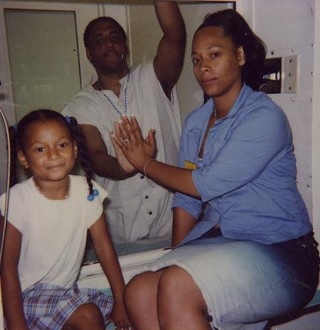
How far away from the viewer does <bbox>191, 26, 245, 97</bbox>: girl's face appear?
1.08 m

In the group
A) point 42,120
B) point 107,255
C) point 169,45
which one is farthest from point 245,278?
point 169,45

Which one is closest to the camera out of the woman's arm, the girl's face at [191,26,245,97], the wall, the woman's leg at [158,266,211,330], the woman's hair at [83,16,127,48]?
the woman's leg at [158,266,211,330]

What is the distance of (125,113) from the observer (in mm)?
1851

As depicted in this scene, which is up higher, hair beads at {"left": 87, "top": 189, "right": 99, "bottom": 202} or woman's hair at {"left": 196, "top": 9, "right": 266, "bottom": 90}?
woman's hair at {"left": 196, "top": 9, "right": 266, "bottom": 90}

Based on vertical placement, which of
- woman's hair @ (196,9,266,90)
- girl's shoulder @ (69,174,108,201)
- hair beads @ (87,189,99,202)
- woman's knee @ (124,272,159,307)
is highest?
woman's hair @ (196,9,266,90)

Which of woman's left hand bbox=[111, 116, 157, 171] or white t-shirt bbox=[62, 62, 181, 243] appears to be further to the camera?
white t-shirt bbox=[62, 62, 181, 243]

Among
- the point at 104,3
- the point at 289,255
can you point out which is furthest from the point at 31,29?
the point at 289,255

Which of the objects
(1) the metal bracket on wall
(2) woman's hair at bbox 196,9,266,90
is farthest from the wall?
(2) woman's hair at bbox 196,9,266,90

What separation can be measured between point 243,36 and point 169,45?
26.9 inches

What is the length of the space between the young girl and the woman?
15cm

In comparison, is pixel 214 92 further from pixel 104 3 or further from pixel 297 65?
pixel 104 3

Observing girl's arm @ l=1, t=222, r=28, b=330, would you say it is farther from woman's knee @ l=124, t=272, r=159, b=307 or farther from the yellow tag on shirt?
the yellow tag on shirt

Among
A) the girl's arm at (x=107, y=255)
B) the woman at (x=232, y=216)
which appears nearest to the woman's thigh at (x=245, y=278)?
the woman at (x=232, y=216)

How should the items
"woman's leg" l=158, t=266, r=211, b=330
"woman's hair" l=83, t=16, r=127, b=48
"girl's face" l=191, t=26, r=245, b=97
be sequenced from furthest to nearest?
"woman's hair" l=83, t=16, r=127, b=48, "girl's face" l=191, t=26, r=245, b=97, "woman's leg" l=158, t=266, r=211, b=330
